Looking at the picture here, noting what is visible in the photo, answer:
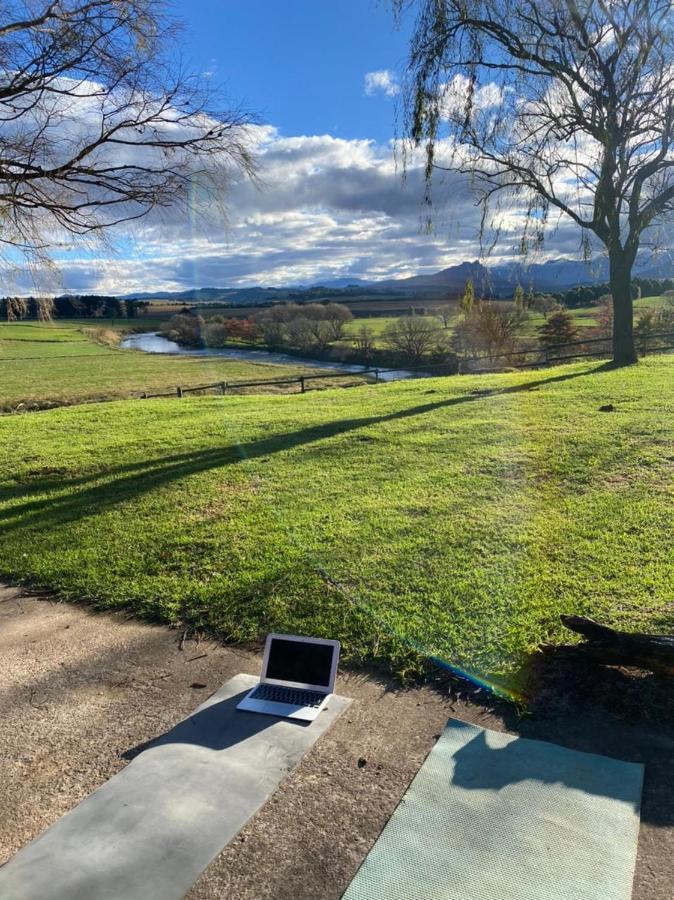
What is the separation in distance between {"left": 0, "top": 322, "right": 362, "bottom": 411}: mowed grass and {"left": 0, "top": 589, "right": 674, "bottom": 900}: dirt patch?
48.6 feet

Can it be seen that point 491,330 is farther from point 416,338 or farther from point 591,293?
point 591,293

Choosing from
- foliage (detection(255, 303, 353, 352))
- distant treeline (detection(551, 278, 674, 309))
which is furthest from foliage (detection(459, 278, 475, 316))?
foliage (detection(255, 303, 353, 352))

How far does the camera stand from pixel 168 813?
2332 millimetres

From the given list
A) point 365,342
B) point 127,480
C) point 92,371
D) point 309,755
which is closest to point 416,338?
point 365,342

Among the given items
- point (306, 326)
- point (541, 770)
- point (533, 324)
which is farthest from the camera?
point (306, 326)

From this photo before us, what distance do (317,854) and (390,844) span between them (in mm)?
263

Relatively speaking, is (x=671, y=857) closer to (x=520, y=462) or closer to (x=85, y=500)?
(x=520, y=462)

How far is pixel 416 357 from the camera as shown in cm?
4278

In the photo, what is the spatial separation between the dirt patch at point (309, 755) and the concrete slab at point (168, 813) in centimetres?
8

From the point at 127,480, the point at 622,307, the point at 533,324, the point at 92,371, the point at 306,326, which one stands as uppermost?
the point at 306,326

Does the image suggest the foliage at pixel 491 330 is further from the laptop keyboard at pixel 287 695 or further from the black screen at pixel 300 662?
the laptop keyboard at pixel 287 695

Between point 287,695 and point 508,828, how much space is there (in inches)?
49.5

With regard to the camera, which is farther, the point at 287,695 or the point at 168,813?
the point at 287,695

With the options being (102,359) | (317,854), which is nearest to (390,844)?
(317,854)
